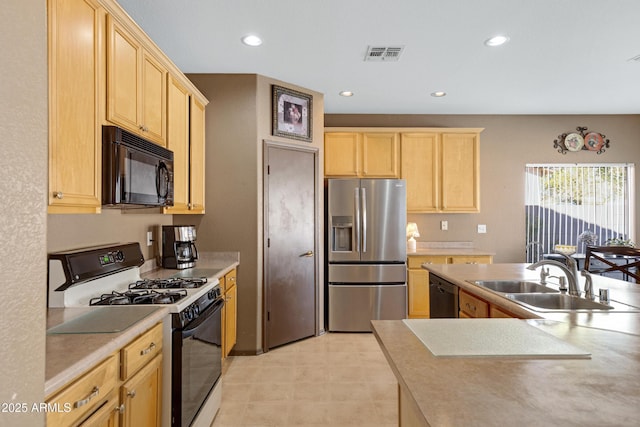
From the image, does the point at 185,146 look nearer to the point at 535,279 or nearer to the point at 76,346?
the point at 76,346

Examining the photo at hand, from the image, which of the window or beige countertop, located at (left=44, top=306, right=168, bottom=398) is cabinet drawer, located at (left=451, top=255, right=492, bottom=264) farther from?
beige countertop, located at (left=44, top=306, right=168, bottom=398)

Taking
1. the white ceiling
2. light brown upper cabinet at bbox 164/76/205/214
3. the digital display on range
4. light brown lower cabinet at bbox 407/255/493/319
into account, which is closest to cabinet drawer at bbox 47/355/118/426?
the digital display on range

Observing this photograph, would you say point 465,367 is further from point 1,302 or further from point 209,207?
point 209,207

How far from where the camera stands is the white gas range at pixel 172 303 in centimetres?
178

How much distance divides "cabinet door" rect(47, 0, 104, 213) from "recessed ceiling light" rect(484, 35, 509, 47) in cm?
262

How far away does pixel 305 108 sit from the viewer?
3.96 meters

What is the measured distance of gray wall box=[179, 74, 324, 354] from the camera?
11.6 ft

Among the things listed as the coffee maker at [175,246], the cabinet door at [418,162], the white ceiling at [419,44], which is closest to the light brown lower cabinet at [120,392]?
the coffee maker at [175,246]

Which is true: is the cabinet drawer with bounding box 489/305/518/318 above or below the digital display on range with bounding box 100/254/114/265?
below

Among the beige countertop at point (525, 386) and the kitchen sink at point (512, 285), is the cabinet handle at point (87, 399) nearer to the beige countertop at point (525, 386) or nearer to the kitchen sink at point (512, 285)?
the beige countertop at point (525, 386)

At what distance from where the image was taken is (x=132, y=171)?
196cm

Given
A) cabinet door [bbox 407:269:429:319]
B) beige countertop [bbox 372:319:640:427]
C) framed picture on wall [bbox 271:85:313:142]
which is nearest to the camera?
beige countertop [bbox 372:319:640:427]

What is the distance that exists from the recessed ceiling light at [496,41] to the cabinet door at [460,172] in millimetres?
1745

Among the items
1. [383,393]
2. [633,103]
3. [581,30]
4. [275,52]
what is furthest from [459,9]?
[633,103]
